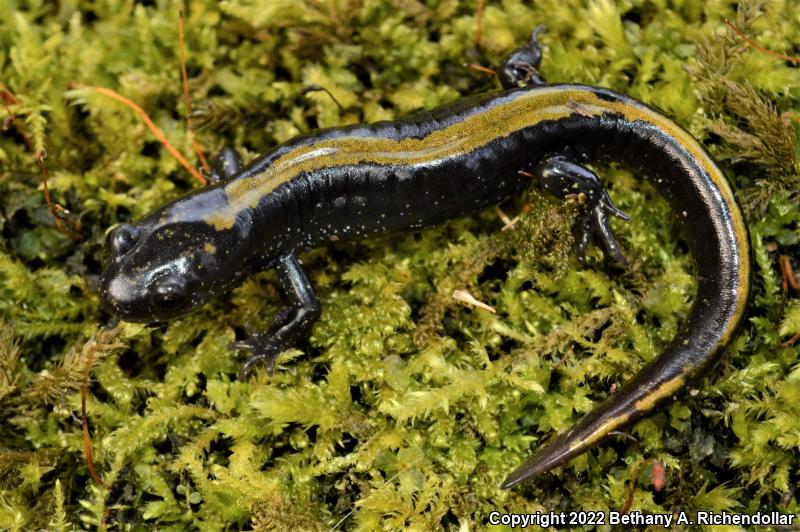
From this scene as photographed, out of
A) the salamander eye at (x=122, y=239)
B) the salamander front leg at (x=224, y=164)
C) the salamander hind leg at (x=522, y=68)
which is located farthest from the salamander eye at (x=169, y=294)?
the salamander hind leg at (x=522, y=68)

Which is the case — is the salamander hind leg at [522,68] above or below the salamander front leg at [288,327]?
above

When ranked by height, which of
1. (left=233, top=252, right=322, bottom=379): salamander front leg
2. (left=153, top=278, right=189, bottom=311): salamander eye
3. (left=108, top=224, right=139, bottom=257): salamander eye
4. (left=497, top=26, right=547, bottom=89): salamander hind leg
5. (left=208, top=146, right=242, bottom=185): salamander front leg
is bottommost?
(left=233, top=252, right=322, bottom=379): salamander front leg

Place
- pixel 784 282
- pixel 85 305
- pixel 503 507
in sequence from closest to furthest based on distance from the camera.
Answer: pixel 503 507 → pixel 784 282 → pixel 85 305

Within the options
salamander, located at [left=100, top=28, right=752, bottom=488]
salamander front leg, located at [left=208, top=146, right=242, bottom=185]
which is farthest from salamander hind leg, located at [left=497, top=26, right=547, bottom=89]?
salamander front leg, located at [left=208, top=146, right=242, bottom=185]

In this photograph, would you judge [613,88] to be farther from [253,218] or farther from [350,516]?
[350,516]

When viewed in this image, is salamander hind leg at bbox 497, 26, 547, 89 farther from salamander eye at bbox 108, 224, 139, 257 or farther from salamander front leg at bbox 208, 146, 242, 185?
salamander eye at bbox 108, 224, 139, 257

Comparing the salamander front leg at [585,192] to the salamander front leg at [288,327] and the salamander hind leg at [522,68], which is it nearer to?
the salamander hind leg at [522,68]

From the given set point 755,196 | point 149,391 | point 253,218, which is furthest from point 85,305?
point 755,196
